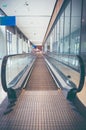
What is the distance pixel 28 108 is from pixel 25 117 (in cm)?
45

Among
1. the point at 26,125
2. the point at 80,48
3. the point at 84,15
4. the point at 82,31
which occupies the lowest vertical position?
the point at 26,125

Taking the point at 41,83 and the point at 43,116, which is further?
the point at 41,83

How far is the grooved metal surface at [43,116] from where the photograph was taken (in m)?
2.54

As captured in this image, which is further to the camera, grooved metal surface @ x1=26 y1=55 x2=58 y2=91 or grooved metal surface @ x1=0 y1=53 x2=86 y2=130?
grooved metal surface @ x1=26 y1=55 x2=58 y2=91

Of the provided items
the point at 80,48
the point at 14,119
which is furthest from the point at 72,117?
the point at 80,48

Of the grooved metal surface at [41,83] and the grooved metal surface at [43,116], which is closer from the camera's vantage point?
the grooved metal surface at [43,116]

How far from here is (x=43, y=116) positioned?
291 centimetres

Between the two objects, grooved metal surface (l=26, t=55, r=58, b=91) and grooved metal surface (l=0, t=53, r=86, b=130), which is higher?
grooved metal surface (l=26, t=55, r=58, b=91)

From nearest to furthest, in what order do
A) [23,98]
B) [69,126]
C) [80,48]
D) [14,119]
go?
[69,126], [14,119], [23,98], [80,48]

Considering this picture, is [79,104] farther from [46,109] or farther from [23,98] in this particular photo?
[23,98]

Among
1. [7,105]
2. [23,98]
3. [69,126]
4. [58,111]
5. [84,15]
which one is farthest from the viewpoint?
[84,15]

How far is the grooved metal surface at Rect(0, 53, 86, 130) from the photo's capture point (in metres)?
2.54

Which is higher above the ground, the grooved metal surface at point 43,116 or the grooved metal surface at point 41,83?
the grooved metal surface at point 41,83

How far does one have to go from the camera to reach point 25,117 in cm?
288
